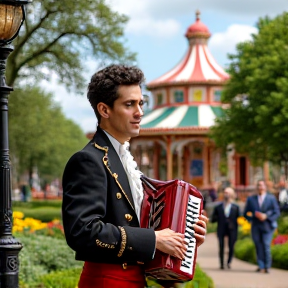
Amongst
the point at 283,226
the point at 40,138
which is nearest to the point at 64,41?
the point at 283,226

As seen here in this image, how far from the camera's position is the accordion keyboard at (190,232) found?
3.77 meters

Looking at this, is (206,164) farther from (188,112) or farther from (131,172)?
(131,172)

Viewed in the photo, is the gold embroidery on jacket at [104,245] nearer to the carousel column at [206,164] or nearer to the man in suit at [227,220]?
the man in suit at [227,220]

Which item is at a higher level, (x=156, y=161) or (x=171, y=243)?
(x=156, y=161)

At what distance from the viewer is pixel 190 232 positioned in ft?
12.5

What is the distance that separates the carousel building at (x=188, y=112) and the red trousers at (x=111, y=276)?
41415 millimetres

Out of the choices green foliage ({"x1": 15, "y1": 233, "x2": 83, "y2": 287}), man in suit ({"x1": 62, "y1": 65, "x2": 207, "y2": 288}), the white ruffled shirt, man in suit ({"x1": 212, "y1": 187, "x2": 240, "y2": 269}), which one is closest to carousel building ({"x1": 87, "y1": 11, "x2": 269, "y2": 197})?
man in suit ({"x1": 212, "y1": 187, "x2": 240, "y2": 269})

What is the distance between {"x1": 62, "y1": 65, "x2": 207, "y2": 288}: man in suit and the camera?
144 inches

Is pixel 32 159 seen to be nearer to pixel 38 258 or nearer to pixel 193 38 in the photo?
pixel 193 38

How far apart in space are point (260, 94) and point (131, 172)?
28727 mm

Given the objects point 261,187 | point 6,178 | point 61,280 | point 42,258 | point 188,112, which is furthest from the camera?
point 188,112

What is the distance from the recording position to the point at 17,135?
190ft

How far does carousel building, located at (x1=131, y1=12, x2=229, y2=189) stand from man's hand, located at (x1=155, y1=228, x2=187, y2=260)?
136 feet

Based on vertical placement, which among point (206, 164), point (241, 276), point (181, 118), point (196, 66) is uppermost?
point (196, 66)
